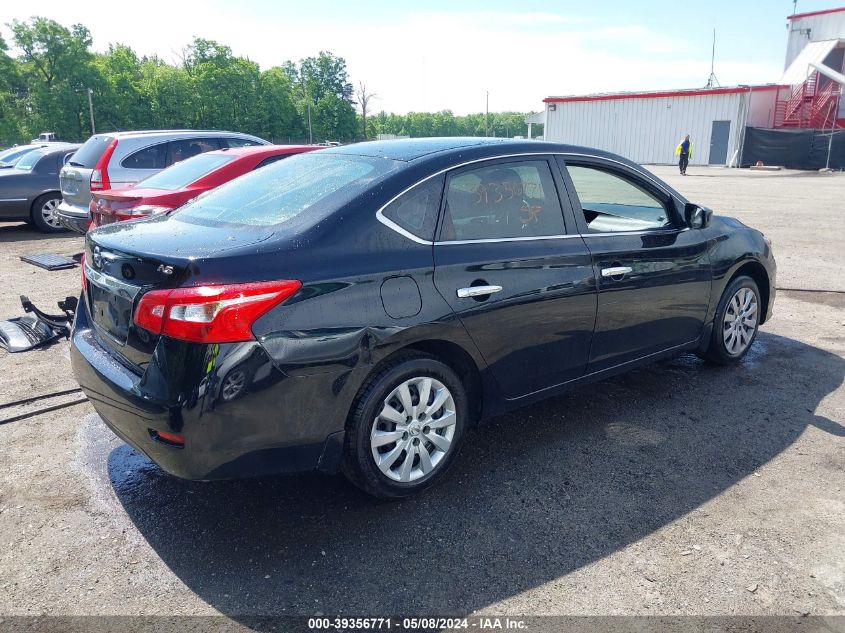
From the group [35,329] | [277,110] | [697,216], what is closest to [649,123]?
[697,216]

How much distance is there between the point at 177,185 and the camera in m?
7.37

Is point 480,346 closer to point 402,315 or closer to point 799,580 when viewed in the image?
point 402,315

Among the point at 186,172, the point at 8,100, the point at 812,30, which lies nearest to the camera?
the point at 186,172

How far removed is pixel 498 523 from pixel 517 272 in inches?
49.5

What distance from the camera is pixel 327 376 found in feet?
9.44

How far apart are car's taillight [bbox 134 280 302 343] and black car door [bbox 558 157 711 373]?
2032mm

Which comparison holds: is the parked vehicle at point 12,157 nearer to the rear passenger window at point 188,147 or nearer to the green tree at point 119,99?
the rear passenger window at point 188,147

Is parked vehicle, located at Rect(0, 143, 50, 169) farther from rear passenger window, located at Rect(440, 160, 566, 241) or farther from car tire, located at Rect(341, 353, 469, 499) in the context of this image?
car tire, located at Rect(341, 353, 469, 499)

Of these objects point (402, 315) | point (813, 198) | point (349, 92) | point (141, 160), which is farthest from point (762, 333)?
point (349, 92)

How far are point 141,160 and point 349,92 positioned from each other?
325ft

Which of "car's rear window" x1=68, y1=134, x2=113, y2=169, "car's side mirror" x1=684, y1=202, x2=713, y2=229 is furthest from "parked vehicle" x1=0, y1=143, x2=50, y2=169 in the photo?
"car's side mirror" x1=684, y1=202, x2=713, y2=229

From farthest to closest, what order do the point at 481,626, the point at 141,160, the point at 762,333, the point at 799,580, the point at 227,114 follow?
the point at 227,114 < the point at 141,160 < the point at 762,333 < the point at 799,580 < the point at 481,626

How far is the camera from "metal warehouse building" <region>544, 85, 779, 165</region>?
3956cm

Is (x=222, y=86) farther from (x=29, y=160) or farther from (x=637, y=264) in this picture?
(x=637, y=264)
